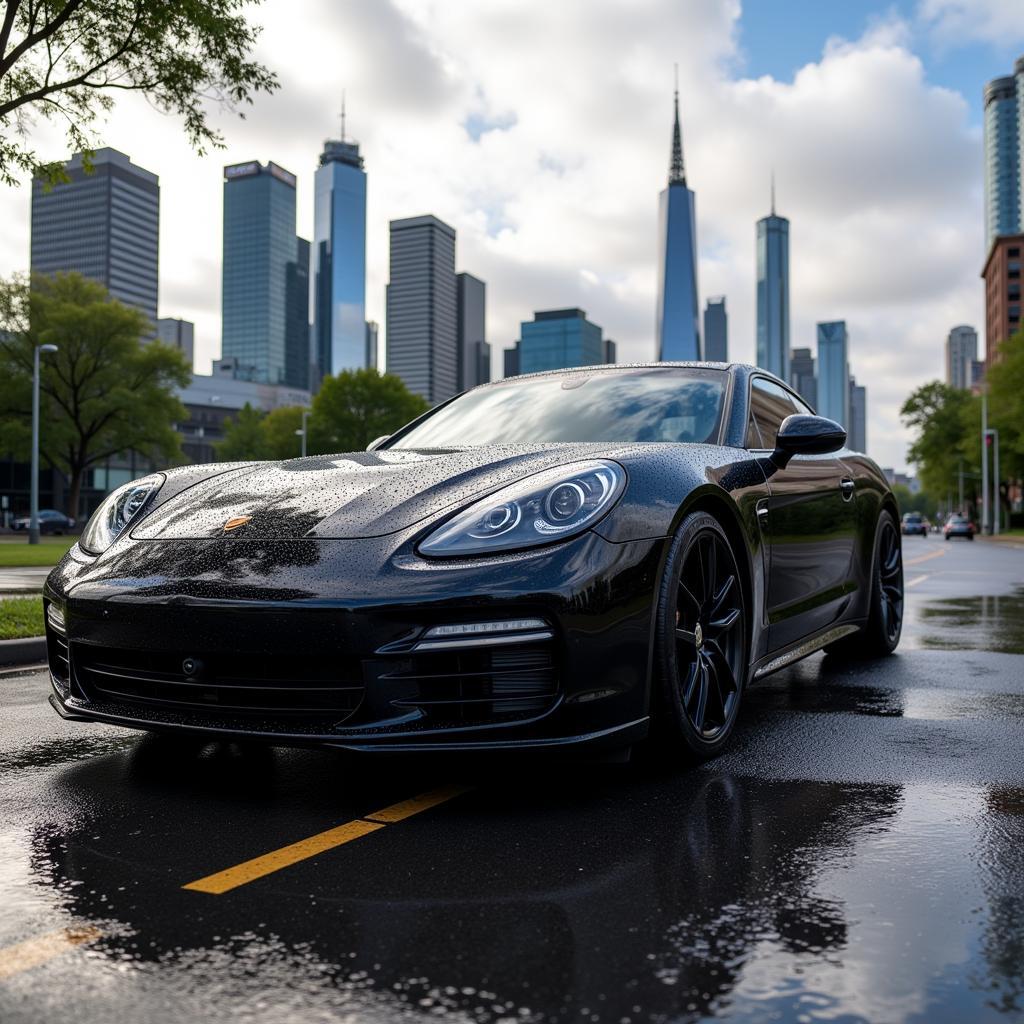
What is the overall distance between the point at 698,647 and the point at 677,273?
165 metres

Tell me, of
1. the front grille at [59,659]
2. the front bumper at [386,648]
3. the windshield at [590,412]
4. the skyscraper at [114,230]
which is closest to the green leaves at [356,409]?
the windshield at [590,412]

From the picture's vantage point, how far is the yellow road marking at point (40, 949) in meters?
1.97

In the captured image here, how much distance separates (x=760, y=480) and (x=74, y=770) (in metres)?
2.62

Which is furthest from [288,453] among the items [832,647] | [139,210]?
[139,210]

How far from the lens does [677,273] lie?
162375 millimetres

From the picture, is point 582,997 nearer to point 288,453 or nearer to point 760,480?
point 760,480

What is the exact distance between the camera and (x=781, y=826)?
9.55 ft

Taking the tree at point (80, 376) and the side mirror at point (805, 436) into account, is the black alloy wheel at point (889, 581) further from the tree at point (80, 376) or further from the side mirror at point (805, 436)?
the tree at point (80, 376)

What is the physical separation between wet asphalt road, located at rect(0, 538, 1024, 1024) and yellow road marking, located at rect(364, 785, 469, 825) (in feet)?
0.06

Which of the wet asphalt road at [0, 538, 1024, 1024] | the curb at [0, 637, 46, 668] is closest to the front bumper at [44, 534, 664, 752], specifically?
the wet asphalt road at [0, 538, 1024, 1024]

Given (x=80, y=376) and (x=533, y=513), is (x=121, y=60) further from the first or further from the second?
(x=80, y=376)

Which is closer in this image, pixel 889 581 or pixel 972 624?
pixel 889 581

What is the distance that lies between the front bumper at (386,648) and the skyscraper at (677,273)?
478ft

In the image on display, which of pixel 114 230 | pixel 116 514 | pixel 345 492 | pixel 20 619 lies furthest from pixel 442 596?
pixel 114 230
